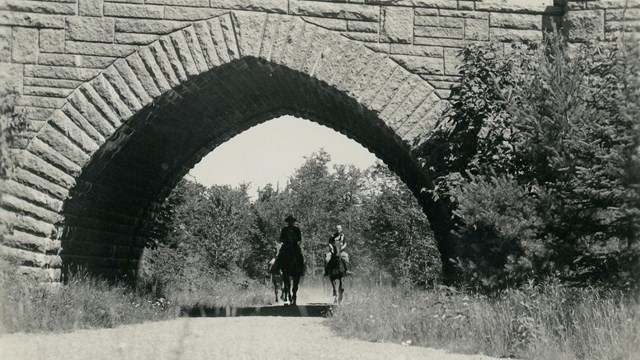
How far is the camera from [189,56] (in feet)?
31.0

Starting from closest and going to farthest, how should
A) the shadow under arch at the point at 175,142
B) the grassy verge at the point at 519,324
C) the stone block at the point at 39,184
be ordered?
the grassy verge at the point at 519,324 → the stone block at the point at 39,184 → the shadow under arch at the point at 175,142

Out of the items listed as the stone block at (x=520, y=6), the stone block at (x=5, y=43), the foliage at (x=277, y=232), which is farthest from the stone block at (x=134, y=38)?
the foliage at (x=277, y=232)

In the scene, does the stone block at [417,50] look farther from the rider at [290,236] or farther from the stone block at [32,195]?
the rider at [290,236]

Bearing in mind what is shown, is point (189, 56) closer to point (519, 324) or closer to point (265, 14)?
point (265, 14)

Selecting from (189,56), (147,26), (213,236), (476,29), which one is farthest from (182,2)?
(213,236)

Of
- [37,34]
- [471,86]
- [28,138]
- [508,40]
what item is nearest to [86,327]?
[28,138]

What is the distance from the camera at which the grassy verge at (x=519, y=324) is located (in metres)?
6.06

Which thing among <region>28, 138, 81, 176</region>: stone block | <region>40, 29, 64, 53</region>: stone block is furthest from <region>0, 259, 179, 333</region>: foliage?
<region>40, 29, 64, 53</region>: stone block

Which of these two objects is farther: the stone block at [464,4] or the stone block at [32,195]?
the stone block at [464,4]

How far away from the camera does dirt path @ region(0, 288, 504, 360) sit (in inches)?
243

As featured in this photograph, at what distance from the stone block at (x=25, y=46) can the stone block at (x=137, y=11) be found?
97 centimetres

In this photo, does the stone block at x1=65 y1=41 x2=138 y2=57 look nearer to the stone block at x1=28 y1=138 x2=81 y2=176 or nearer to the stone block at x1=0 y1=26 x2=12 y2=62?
the stone block at x1=0 y1=26 x2=12 y2=62

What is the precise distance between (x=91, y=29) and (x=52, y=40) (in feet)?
1.58

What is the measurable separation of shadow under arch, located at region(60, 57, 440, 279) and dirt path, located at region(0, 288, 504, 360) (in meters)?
1.90
